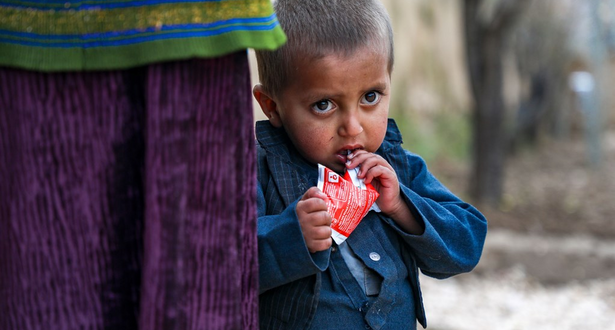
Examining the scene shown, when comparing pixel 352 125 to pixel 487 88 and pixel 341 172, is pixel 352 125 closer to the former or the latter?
pixel 341 172

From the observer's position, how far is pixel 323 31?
1616 mm

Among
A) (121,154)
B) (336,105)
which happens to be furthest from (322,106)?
(121,154)

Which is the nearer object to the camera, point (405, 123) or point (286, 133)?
point (286, 133)

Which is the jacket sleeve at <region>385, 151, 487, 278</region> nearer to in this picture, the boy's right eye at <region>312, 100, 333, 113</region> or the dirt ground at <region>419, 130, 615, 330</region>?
the boy's right eye at <region>312, 100, 333, 113</region>

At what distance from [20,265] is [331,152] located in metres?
0.71

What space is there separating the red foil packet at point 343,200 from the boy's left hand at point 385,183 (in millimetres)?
32

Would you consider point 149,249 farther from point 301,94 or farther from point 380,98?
point 380,98

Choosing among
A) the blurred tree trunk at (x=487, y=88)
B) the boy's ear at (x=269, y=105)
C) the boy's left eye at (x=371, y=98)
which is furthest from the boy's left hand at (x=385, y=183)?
the blurred tree trunk at (x=487, y=88)

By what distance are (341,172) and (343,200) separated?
0.14m

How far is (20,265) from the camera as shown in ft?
4.07

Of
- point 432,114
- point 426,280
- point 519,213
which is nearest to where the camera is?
point 426,280

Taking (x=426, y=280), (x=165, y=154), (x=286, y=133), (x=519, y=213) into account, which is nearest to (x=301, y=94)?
(x=286, y=133)

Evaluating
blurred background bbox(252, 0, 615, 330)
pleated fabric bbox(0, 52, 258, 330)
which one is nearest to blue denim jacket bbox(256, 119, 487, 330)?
pleated fabric bbox(0, 52, 258, 330)

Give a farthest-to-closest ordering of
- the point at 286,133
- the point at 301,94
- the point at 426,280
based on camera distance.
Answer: the point at 426,280, the point at 286,133, the point at 301,94
